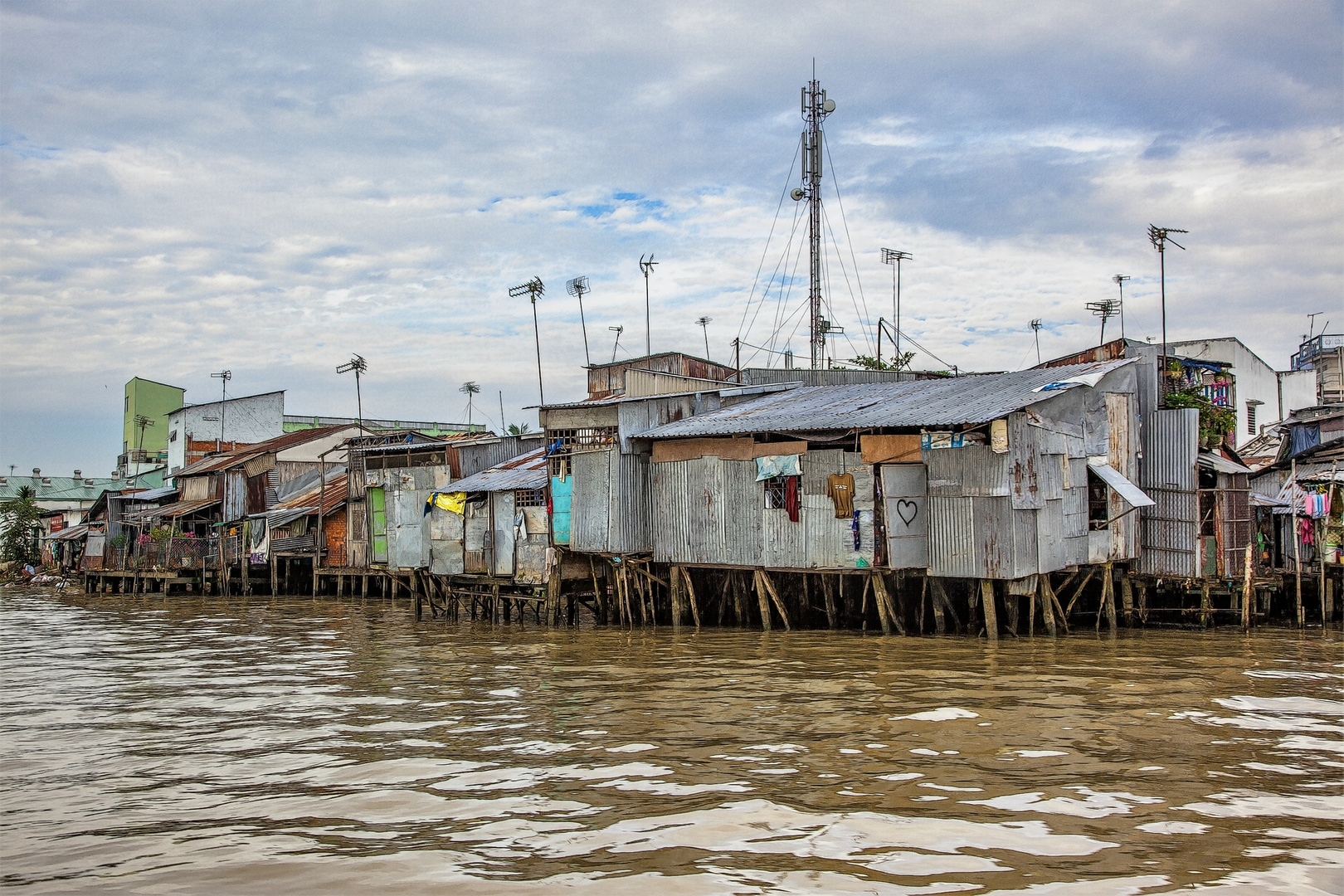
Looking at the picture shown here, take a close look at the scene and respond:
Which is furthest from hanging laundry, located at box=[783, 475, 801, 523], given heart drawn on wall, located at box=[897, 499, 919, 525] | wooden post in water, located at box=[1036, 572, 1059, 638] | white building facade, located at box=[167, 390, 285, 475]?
white building facade, located at box=[167, 390, 285, 475]

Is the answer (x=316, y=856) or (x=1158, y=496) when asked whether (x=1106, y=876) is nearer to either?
(x=316, y=856)

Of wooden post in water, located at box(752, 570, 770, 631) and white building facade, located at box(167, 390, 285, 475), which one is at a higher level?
white building facade, located at box(167, 390, 285, 475)

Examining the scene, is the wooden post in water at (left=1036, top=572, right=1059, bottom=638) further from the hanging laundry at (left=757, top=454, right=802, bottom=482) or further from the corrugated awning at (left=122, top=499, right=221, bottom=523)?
the corrugated awning at (left=122, top=499, right=221, bottom=523)

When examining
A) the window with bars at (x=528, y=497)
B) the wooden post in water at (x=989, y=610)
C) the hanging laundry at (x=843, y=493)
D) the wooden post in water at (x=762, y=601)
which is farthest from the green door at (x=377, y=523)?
the wooden post in water at (x=989, y=610)

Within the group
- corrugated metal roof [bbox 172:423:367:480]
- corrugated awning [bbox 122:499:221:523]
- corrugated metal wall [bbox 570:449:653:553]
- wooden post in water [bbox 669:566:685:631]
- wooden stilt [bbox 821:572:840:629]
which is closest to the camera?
wooden stilt [bbox 821:572:840:629]

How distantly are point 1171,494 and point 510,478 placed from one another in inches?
583

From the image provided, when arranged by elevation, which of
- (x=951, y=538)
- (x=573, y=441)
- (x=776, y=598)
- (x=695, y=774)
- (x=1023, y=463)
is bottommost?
(x=695, y=774)

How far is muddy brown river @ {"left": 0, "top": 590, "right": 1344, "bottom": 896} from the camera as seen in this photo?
648 centimetres

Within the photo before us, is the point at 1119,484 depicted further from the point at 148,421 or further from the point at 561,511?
the point at 148,421

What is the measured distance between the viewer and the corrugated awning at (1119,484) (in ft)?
58.4

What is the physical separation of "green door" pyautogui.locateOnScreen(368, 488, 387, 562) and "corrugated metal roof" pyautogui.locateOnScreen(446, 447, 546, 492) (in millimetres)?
6251

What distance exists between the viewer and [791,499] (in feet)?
63.1

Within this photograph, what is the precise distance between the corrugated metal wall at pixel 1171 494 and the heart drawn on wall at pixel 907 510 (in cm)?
567

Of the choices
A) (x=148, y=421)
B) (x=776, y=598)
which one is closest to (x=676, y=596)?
(x=776, y=598)
